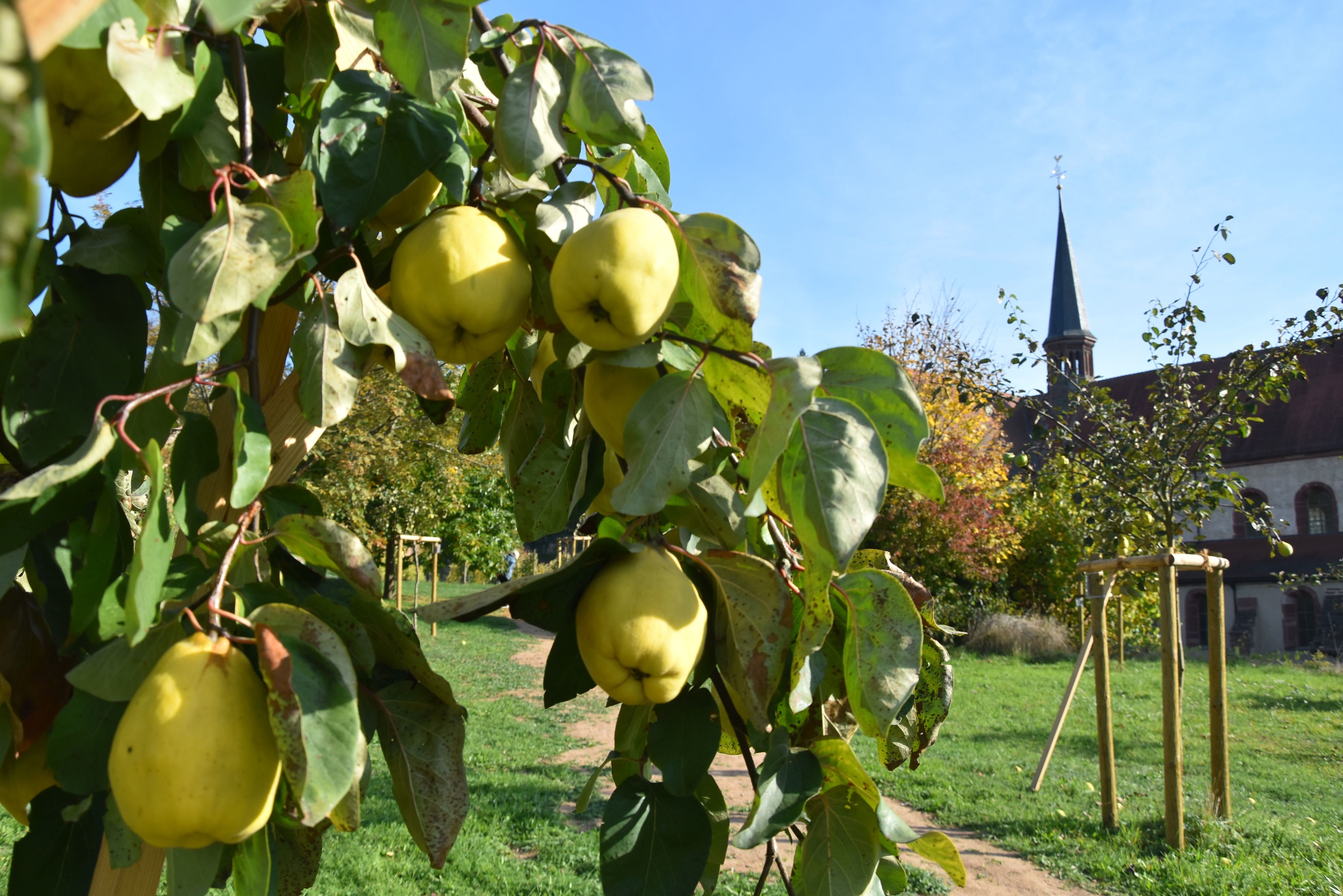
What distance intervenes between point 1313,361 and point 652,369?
36086mm

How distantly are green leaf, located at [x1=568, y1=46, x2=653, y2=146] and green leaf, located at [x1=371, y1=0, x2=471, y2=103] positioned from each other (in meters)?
0.12

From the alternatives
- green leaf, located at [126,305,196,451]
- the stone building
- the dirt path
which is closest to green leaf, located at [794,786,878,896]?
green leaf, located at [126,305,196,451]

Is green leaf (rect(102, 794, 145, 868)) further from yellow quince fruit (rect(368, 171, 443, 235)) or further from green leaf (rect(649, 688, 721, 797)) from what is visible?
yellow quince fruit (rect(368, 171, 443, 235))

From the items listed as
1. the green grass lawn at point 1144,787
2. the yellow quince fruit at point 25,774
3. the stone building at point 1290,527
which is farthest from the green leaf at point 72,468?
the stone building at point 1290,527

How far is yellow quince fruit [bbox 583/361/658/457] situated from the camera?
93 cm

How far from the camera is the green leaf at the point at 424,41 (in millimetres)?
809

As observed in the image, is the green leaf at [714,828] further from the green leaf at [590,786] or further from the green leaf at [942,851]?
the green leaf at [942,851]

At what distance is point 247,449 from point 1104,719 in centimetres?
686

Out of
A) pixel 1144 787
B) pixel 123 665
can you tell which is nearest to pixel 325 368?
pixel 123 665

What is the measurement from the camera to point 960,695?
11641 mm

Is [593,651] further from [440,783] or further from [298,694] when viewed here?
[298,694]

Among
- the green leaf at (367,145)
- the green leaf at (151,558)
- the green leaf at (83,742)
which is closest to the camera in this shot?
the green leaf at (151,558)

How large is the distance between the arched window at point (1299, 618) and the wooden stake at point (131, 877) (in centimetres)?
3391

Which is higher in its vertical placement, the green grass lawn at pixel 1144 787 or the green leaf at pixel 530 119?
the green leaf at pixel 530 119
